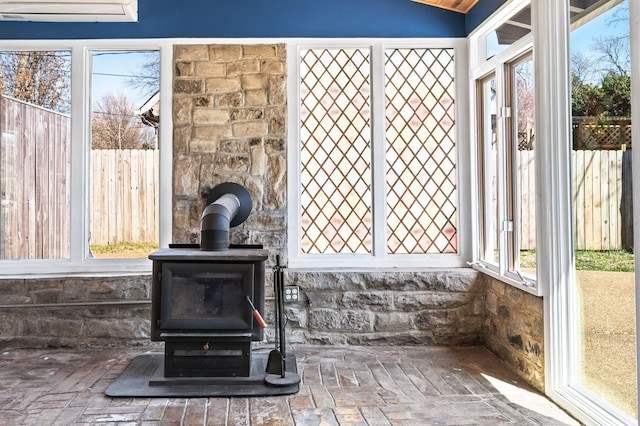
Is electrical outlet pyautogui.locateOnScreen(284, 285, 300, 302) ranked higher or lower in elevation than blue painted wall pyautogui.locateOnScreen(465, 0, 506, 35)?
lower

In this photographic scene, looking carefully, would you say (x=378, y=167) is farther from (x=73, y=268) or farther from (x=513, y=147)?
(x=73, y=268)

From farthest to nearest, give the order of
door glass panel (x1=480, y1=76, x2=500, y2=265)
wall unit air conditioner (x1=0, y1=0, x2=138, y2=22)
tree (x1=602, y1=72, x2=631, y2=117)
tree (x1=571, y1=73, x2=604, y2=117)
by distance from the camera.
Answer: door glass panel (x1=480, y1=76, x2=500, y2=265) < wall unit air conditioner (x1=0, y1=0, x2=138, y2=22) < tree (x1=571, y1=73, x2=604, y2=117) < tree (x1=602, y1=72, x2=631, y2=117)

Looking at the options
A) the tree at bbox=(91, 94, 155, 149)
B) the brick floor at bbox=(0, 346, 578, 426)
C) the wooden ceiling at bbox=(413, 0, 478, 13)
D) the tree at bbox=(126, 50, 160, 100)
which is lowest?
the brick floor at bbox=(0, 346, 578, 426)

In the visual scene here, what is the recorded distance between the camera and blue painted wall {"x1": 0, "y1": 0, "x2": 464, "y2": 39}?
3820mm

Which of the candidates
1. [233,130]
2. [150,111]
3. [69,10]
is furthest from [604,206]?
[69,10]

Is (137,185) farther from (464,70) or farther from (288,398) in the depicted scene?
(464,70)

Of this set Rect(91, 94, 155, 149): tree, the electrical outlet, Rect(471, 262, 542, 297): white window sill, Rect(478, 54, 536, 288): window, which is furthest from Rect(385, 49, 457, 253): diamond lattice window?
Rect(91, 94, 155, 149): tree

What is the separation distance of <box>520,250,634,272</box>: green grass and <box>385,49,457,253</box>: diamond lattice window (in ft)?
4.49

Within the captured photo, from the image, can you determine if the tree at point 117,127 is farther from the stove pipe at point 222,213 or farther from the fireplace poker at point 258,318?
the fireplace poker at point 258,318

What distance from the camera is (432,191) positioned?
12.9ft

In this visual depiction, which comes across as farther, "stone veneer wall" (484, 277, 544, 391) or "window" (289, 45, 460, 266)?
"window" (289, 45, 460, 266)

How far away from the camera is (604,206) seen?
2.39 m

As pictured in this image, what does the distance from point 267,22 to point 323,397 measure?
272 cm

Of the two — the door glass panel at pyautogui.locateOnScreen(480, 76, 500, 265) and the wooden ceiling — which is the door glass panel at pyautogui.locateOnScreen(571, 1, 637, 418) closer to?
the door glass panel at pyautogui.locateOnScreen(480, 76, 500, 265)
